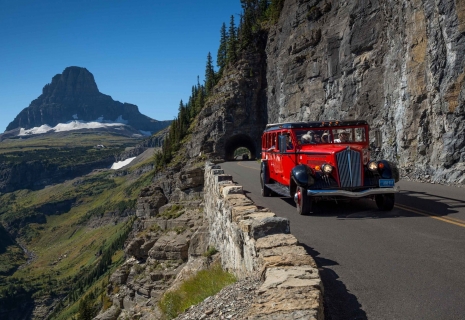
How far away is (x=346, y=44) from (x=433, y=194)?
76.5 ft

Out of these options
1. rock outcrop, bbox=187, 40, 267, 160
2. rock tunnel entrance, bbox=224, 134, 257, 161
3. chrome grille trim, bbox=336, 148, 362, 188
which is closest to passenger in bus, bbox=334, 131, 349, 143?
chrome grille trim, bbox=336, 148, 362, 188

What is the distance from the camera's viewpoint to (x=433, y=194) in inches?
554

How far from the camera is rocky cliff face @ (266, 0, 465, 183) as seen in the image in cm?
1873

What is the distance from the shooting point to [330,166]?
36.7 ft

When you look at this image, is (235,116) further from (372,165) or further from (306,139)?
(372,165)

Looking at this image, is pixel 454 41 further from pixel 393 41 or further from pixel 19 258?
pixel 19 258

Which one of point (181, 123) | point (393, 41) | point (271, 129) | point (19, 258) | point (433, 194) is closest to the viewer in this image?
point (433, 194)

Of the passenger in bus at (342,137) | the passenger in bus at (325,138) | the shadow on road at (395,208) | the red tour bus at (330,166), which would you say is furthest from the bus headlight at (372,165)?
the passenger in bus at (325,138)

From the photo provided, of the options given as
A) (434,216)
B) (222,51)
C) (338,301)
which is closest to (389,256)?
(338,301)

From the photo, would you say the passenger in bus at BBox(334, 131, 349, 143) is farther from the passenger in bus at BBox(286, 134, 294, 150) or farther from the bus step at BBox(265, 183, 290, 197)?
the bus step at BBox(265, 183, 290, 197)

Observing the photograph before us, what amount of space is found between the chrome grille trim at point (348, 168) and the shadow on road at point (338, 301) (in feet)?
17.2

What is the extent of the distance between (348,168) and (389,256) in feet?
15.1

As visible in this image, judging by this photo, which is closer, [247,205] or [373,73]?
[247,205]

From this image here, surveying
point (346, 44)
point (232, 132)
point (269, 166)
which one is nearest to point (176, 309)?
point (269, 166)
